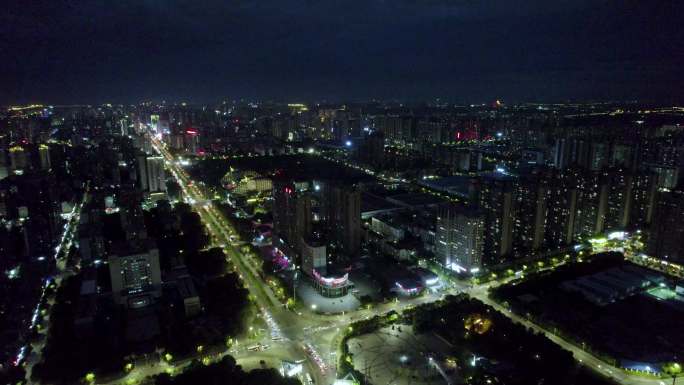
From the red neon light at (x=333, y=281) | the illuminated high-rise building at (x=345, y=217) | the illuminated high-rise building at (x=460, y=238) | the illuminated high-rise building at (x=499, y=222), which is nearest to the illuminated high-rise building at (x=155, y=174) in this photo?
the illuminated high-rise building at (x=345, y=217)

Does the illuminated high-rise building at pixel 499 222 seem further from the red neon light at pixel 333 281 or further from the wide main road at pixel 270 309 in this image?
the wide main road at pixel 270 309

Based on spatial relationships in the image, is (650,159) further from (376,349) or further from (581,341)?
(376,349)

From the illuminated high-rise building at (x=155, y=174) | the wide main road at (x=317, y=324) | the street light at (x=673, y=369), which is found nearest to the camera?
the street light at (x=673, y=369)

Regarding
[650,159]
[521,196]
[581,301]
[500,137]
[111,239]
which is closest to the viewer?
[581,301]

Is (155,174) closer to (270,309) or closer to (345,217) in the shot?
(345,217)

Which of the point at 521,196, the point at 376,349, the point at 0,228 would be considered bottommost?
the point at 376,349

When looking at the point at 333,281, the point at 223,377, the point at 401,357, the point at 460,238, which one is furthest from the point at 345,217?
the point at 223,377

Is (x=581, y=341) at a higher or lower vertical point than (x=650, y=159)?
lower

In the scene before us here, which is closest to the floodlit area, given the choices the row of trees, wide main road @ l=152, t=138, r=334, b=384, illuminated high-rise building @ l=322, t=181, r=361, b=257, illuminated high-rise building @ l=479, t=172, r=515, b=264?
wide main road @ l=152, t=138, r=334, b=384

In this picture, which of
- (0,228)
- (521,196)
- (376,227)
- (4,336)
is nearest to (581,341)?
(521,196)

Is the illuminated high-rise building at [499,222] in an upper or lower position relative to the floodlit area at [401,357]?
upper

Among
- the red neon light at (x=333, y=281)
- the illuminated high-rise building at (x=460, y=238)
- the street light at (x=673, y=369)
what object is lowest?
the street light at (x=673, y=369)
